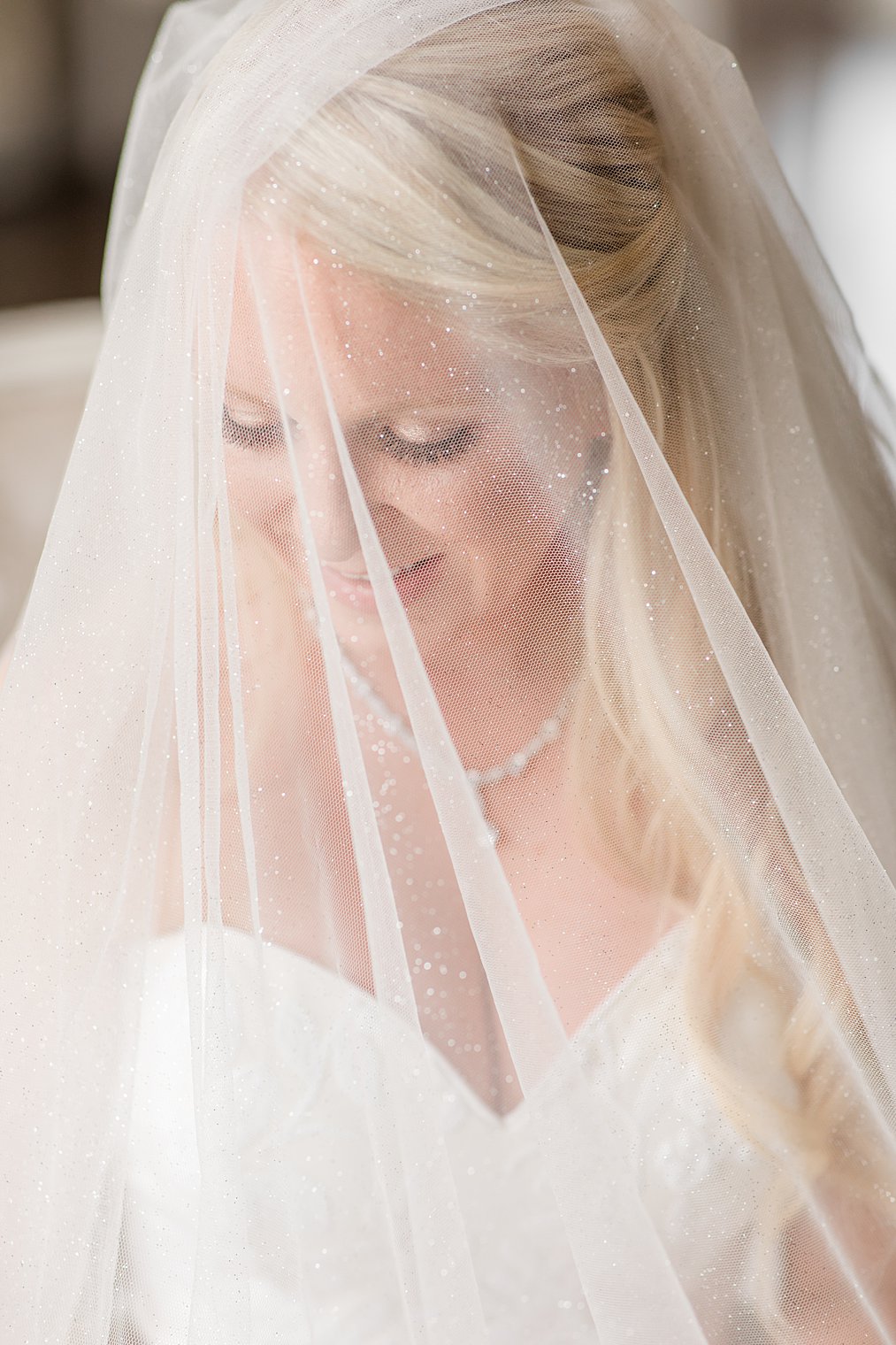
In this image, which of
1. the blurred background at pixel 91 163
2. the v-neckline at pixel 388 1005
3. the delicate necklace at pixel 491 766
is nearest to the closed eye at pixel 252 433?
the delicate necklace at pixel 491 766

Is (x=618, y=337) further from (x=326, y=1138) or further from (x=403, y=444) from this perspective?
(x=326, y=1138)

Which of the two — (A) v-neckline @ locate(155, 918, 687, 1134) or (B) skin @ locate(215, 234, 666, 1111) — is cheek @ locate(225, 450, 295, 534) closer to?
(B) skin @ locate(215, 234, 666, 1111)

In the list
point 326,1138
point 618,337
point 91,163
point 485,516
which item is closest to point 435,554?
point 485,516

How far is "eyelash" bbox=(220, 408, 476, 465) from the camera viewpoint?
0.68 meters

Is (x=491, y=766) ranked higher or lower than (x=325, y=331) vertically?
lower

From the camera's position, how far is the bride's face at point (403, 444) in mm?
660

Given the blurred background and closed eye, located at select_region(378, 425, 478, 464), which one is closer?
closed eye, located at select_region(378, 425, 478, 464)

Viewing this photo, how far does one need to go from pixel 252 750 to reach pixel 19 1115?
24 centimetres

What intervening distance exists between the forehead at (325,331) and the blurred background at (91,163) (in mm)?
1174

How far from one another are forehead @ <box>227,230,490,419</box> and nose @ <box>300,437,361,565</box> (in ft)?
0.08

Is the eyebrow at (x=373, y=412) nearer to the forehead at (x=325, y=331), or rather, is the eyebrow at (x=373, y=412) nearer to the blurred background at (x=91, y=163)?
the forehead at (x=325, y=331)

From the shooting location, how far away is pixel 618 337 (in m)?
0.71

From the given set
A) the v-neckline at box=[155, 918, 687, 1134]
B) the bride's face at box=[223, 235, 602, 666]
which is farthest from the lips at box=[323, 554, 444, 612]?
the v-neckline at box=[155, 918, 687, 1134]

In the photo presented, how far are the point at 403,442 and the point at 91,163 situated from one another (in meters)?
1.57
